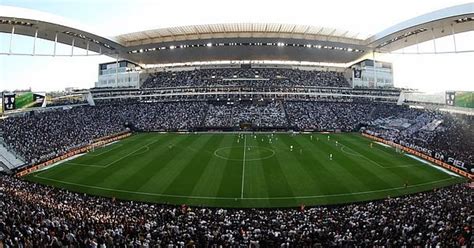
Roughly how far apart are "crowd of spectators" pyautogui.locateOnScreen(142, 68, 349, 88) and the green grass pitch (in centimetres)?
3297

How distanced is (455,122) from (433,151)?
17230mm

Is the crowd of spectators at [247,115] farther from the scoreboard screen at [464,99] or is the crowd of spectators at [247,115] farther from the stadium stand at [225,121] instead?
the scoreboard screen at [464,99]

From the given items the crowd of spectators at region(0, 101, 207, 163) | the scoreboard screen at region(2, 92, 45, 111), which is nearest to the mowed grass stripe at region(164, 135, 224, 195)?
the crowd of spectators at region(0, 101, 207, 163)

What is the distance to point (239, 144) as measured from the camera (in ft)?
169

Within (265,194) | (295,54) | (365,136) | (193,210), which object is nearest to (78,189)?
(193,210)

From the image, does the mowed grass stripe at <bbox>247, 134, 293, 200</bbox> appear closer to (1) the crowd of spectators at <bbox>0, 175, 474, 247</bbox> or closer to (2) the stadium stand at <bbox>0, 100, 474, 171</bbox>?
(1) the crowd of spectators at <bbox>0, 175, 474, 247</bbox>

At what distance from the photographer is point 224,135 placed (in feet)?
204

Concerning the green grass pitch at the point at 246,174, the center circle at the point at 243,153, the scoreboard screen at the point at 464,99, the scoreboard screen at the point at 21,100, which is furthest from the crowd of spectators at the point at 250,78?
the center circle at the point at 243,153

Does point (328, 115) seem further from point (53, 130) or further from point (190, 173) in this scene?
point (53, 130)

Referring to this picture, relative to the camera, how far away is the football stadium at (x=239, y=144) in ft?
60.0

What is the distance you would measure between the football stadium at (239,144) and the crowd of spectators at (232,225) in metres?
0.12

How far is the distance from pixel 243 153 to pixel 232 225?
2508 centimetres

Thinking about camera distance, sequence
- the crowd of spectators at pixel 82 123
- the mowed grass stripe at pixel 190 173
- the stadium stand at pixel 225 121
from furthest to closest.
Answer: the stadium stand at pixel 225 121 → the crowd of spectators at pixel 82 123 → the mowed grass stripe at pixel 190 173

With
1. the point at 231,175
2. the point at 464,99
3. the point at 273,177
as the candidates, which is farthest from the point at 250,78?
the point at 273,177
